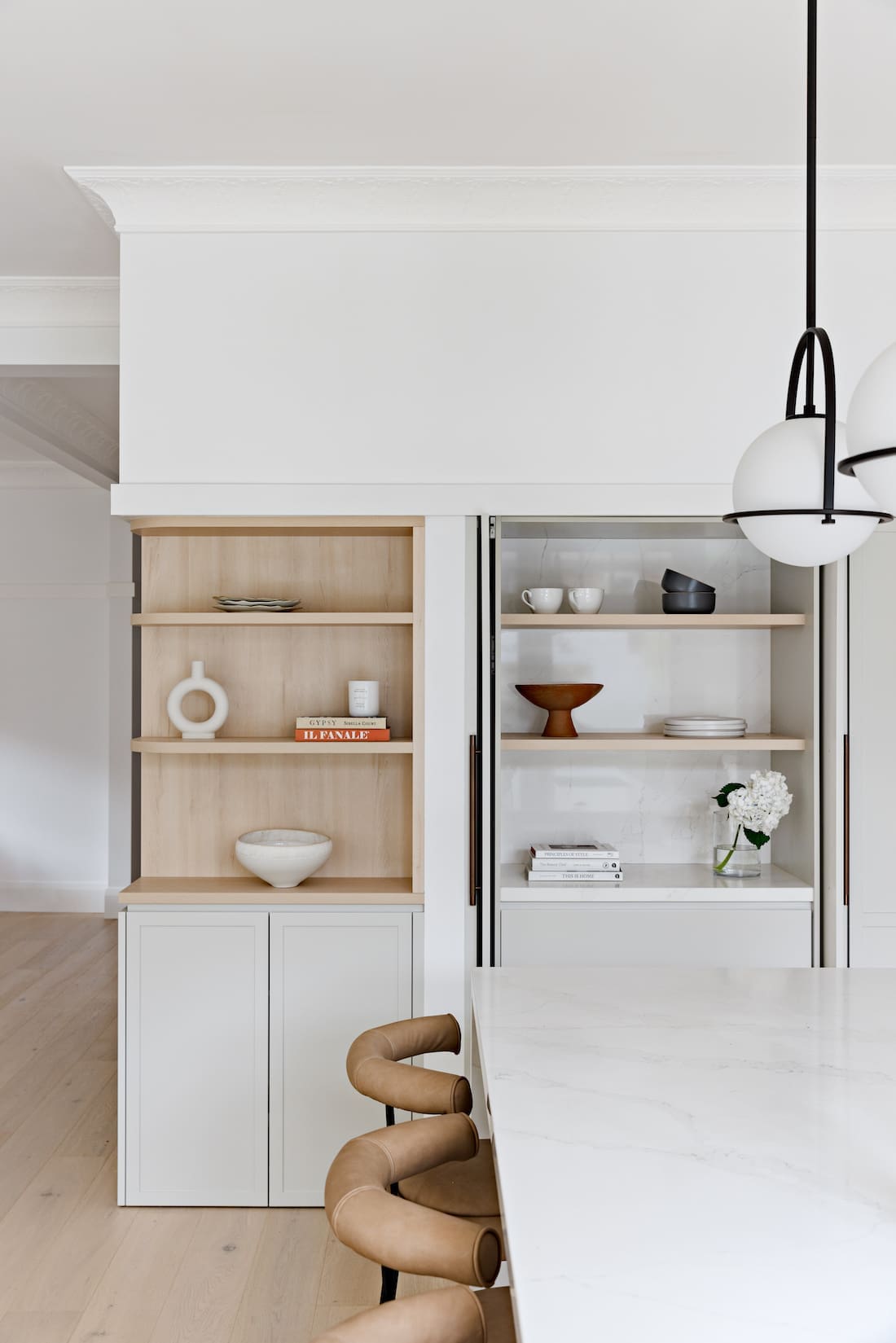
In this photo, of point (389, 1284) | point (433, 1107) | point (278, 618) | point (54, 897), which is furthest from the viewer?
point (54, 897)

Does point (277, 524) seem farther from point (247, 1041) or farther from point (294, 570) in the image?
point (247, 1041)

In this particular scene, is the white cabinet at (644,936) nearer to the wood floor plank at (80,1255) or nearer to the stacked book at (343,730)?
the stacked book at (343,730)

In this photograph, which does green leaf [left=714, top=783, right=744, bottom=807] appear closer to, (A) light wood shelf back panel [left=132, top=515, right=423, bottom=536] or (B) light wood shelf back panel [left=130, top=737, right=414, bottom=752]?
(B) light wood shelf back panel [left=130, top=737, right=414, bottom=752]

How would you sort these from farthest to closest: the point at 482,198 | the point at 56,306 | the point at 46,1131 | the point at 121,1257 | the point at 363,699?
the point at 56,306 < the point at 46,1131 < the point at 363,699 < the point at 482,198 < the point at 121,1257

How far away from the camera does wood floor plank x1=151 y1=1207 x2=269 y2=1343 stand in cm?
248

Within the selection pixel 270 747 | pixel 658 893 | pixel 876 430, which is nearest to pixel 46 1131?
pixel 270 747

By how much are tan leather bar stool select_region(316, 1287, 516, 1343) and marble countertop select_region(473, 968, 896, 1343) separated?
132mm

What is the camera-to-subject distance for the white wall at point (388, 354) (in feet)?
10.0

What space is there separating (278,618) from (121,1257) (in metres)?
1.72

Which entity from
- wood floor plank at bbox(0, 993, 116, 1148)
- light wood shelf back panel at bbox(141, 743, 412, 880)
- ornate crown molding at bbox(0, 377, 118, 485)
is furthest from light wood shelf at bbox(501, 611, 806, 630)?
wood floor plank at bbox(0, 993, 116, 1148)

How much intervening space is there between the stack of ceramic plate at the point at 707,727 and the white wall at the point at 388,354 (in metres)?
0.78

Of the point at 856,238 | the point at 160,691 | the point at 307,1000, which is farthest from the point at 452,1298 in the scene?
the point at 856,238

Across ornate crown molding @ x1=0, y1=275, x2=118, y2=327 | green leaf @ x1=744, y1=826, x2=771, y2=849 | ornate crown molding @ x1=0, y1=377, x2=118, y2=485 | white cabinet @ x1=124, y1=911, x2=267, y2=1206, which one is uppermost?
ornate crown molding @ x1=0, y1=275, x2=118, y2=327

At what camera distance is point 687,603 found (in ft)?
10.9
